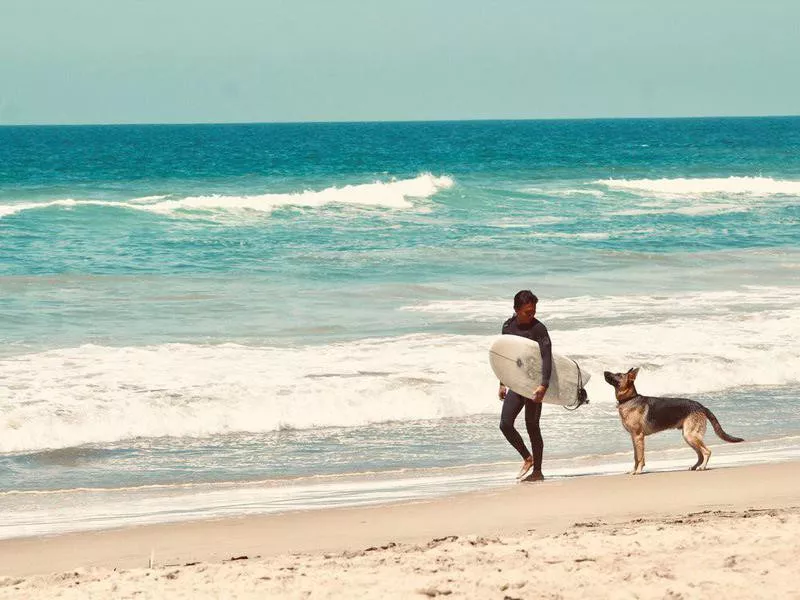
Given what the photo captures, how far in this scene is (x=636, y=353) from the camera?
13211mm

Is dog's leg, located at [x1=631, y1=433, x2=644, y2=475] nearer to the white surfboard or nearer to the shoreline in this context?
the shoreline

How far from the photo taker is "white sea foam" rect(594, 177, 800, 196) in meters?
43.4

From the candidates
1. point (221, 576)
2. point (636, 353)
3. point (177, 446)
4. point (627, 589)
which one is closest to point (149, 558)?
point (221, 576)

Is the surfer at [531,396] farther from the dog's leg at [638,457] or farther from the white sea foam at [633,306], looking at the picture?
the white sea foam at [633,306]

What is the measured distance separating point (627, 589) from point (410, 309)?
11.3m

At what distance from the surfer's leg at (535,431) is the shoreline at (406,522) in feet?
0.78

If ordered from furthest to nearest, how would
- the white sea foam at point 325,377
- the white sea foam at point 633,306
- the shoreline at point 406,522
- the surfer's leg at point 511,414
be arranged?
the white sea foam at point 633,306 < the white sea foam at point 325,377 < the surfer's leg at point 511,414 < the shoreline at point 406,522

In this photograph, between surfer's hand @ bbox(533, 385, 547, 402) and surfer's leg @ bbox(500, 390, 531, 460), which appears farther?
surfer's leg @ bbox(500, 390, 531, 460)

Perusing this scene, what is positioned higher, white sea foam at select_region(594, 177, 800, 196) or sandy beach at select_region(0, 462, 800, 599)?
white sea foam at select_region(594, 177, 800, 196)

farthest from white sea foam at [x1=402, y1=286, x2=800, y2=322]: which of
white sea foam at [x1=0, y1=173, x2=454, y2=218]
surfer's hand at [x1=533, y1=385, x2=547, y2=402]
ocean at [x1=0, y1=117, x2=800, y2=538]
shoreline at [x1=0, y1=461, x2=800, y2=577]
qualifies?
white sea foam at [x1=0, y1=173, x2=454, y2=218]

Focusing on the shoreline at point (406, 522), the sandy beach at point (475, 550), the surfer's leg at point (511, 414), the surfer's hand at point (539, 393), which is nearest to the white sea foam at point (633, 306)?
the surfer's leg at point (511, 414)

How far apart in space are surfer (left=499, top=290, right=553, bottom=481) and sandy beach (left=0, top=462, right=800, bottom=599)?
503mm

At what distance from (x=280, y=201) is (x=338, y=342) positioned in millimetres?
21400

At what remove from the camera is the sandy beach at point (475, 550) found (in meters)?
5.29
